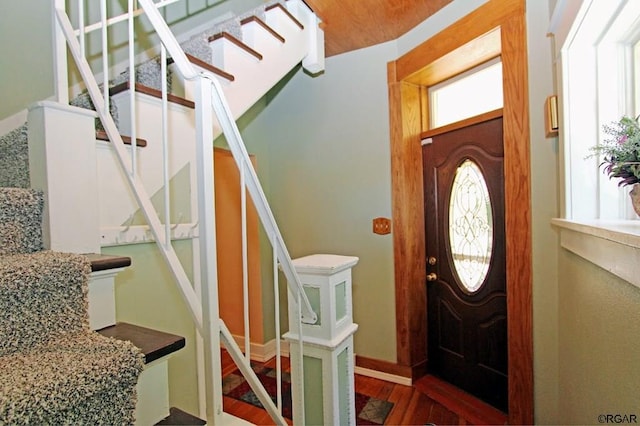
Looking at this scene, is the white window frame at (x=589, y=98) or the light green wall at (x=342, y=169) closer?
the white window frame at (x=589, y=98)

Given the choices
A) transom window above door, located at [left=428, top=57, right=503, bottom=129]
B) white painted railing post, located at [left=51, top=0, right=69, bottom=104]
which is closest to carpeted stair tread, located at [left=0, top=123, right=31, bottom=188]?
white painted railing post, located at [left=51, top=0, right=69, bottom=104]

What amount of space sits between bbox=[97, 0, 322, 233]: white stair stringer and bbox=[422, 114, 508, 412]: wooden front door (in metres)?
1.27

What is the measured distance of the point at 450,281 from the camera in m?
2.32

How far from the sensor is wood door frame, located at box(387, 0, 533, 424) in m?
1.70

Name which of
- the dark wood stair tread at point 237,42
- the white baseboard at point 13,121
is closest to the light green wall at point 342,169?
the dark wood stair tread at point 237,42

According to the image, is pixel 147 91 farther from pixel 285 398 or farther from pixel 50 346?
pixel 285 398

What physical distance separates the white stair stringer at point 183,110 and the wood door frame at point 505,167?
860mm

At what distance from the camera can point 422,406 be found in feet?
7.13

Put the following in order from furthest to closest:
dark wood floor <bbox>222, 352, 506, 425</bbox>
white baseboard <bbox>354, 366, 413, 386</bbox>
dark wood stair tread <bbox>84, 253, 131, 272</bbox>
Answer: white baseboard <bbox>354, 366, 413, 386</bbox> → dark wood floor <bbox>222, 352, 506, 425</bbox> → dark wood stair tread <bbox>84, 253, 131, 272</bbox>

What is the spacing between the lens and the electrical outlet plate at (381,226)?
2.47 meters

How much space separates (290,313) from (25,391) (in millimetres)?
843

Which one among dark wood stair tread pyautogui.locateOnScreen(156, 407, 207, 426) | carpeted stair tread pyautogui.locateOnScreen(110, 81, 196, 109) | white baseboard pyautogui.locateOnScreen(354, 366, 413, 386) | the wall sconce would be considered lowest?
white baseboard pyautogui.locateOnScreen(354, 366, 413, 386)

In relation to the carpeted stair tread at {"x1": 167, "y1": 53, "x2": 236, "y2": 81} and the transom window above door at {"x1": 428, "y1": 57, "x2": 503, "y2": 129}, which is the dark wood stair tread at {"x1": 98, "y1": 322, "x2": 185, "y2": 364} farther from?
the transom window above door at {"x1": 428, "y1": 57, "x2": 503, "y2": 129}

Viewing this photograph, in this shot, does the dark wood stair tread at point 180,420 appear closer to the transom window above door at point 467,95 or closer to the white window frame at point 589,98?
the white window frame at point 589,98
